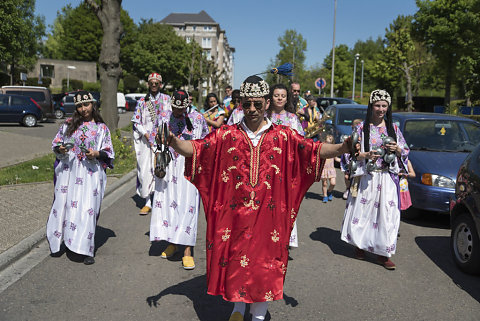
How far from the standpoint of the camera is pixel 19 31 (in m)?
39.8

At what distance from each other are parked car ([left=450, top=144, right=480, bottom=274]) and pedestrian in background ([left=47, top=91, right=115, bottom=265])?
13.2ft

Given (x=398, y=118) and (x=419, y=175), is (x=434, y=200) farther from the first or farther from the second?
(x=398, y=118)

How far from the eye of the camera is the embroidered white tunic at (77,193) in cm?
561

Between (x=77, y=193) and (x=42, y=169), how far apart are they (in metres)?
7.12

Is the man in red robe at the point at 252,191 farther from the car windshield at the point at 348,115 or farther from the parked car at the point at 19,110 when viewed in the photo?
the parked car at the point at 19,110

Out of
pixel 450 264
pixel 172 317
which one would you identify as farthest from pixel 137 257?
pixel 450 264

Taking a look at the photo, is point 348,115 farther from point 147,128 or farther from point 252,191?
point 252,191

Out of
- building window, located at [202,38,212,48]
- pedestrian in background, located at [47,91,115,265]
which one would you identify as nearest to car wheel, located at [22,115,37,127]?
pedestrian in background, located at [47,91,115,265]

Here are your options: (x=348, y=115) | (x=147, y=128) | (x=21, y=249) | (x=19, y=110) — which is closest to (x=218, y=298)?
(x=21, y=249)

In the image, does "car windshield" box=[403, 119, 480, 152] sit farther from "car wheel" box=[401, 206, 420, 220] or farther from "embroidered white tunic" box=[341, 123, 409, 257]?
"embroidered white tunic" box=[341, 123, 409, 257]

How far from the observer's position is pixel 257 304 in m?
3.73

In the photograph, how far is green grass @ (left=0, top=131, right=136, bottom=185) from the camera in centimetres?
1057

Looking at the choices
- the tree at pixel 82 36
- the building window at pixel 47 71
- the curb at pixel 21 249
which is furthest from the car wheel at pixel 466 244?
the tree at pixel 82 36

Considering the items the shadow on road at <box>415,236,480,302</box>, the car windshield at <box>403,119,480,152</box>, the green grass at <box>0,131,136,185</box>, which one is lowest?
the shadow on road at <box>415,236,480,302</box>
